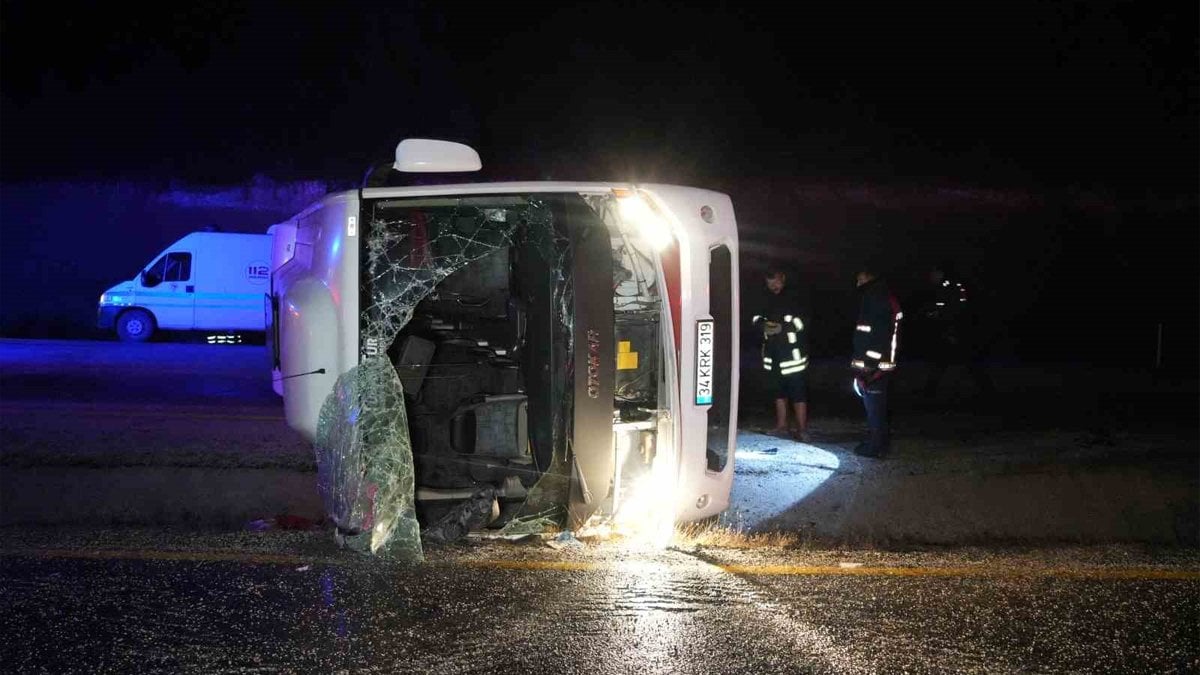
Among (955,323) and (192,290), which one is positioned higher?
(192,290)

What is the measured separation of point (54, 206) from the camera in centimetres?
2483

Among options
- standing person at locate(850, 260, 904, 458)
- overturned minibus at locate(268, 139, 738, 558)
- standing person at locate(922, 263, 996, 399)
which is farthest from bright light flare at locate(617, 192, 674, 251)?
standing person at locate(922, 263, 996, 399)

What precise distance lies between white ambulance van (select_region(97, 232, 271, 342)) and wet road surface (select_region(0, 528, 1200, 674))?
1382 centimetres

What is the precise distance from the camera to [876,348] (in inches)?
328

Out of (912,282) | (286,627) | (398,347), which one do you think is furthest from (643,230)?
(912,282)

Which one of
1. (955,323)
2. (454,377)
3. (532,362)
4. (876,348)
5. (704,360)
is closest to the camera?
(704,360)

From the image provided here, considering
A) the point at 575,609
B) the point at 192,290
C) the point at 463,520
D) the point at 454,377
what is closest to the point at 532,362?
the point at 454,377

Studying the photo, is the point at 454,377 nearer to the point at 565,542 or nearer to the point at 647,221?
the point at 565,542

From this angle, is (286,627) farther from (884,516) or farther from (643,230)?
(884,516)

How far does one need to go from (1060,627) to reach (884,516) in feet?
7.72

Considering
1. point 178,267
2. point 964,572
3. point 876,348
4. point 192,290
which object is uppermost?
point 178,267

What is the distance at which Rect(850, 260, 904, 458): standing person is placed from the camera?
8.34 m

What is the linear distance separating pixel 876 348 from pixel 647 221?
3.65 meters

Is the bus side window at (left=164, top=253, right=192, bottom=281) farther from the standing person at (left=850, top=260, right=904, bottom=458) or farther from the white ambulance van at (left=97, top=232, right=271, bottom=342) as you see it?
the standing person at (left=850, top=260, right=904, bottom=458)
